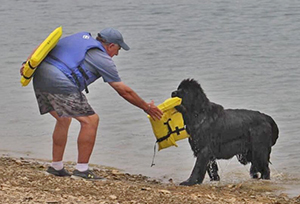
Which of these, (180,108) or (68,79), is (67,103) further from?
(180,108)

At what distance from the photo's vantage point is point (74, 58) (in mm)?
7832

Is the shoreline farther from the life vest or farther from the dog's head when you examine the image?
the life vest

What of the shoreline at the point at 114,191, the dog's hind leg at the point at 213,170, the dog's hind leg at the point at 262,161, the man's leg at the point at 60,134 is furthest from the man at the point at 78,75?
the dog's hind leg at the point at 262,161

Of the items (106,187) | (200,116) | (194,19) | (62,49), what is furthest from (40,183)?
(194,19)

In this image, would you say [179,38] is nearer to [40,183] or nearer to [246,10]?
[246,10]

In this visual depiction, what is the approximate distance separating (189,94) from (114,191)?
1837 millimetres

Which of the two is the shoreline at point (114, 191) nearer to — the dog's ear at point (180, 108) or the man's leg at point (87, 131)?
the man's leg at point (87, 131)

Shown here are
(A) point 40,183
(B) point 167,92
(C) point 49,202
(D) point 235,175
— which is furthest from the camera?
(B) point 167,92

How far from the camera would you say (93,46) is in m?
7.84

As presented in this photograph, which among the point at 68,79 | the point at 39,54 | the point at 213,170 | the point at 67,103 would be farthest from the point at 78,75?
the point at 213,170

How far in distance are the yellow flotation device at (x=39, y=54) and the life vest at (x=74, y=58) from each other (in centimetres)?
12

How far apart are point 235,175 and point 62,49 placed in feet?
11.2

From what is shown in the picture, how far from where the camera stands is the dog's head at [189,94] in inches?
352

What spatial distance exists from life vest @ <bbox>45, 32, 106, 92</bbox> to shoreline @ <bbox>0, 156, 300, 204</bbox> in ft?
3.46
